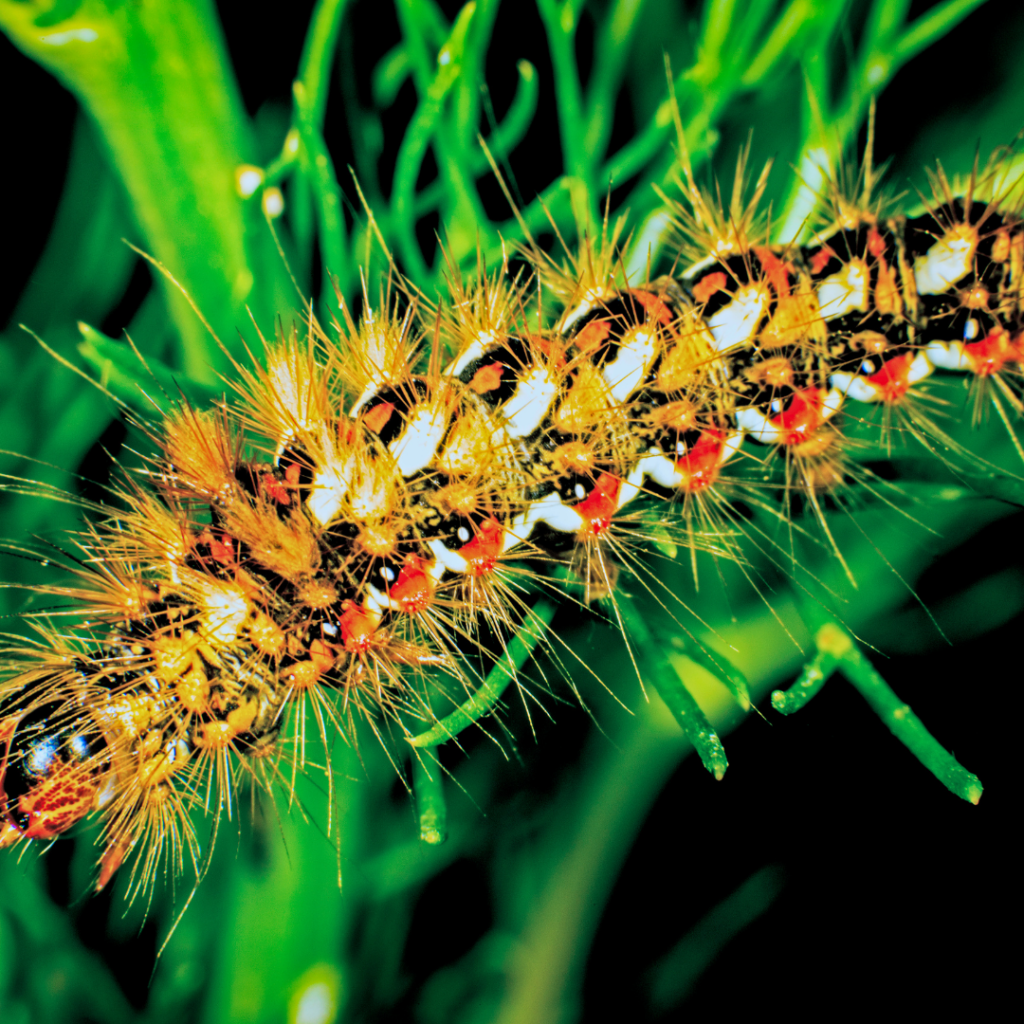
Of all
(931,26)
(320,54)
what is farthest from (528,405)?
(931,26)

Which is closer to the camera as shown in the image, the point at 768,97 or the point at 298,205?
the point at 298,205

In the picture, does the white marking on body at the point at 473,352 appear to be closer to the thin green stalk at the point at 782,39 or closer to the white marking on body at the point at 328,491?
the white marking on body at the point at 328,491

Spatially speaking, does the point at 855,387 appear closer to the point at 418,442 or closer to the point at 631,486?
the point at 631,486

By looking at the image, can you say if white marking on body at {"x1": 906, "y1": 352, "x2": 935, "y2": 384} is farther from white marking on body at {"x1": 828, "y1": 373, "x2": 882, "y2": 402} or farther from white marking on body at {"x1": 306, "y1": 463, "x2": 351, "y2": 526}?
white marking on body at {"x1": 306, "y1": 463, "x2": 351, "y2": 526}

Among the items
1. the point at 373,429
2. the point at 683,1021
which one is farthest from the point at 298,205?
the point at 683,1021

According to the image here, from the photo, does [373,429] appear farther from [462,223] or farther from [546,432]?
[462,223]

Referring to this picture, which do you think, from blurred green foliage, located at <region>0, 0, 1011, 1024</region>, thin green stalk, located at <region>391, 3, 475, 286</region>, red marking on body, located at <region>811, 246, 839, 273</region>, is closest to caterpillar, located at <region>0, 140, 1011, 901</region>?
red marking on body, located at <region>811, 246, 839, 273</region>
